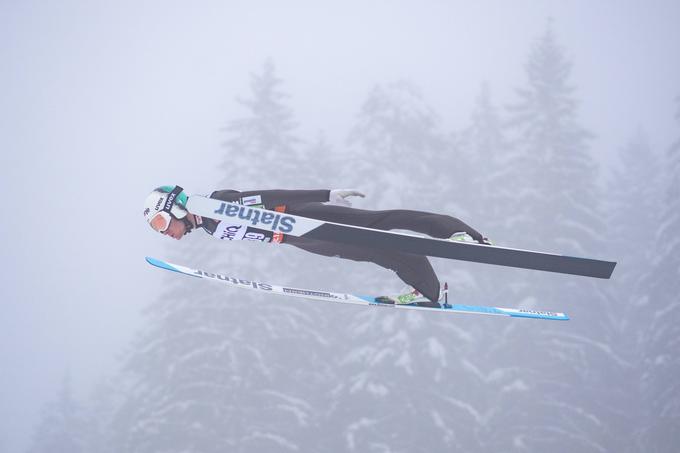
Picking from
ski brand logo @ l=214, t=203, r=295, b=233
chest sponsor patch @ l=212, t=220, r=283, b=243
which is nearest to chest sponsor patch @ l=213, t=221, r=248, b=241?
chest sponsor patch @ l=212, t=220, r=283, b=243

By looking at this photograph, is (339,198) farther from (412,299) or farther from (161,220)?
(161,220)

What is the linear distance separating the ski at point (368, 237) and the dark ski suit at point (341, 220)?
1.15 ft

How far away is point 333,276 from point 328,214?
51.3 ft

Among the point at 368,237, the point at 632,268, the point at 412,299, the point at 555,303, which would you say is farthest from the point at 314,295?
the point at 632,268

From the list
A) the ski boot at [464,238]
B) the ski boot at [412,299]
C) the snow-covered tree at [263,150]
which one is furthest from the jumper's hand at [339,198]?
the snow-covered tree at [263,150]

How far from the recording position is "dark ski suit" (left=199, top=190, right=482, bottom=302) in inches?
261

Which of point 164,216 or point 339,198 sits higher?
point 339,198

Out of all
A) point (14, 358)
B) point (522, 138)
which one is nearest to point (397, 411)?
point (522, 138)

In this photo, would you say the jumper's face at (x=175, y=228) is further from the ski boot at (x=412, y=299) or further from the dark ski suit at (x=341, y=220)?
the ski boot at (x=412, y=299)

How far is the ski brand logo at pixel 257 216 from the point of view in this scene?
6223 millimetres

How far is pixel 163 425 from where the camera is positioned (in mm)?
18766

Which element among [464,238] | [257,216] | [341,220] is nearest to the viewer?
[257,216]

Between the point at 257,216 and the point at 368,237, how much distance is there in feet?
3.25

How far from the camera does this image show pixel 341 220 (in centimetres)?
681
